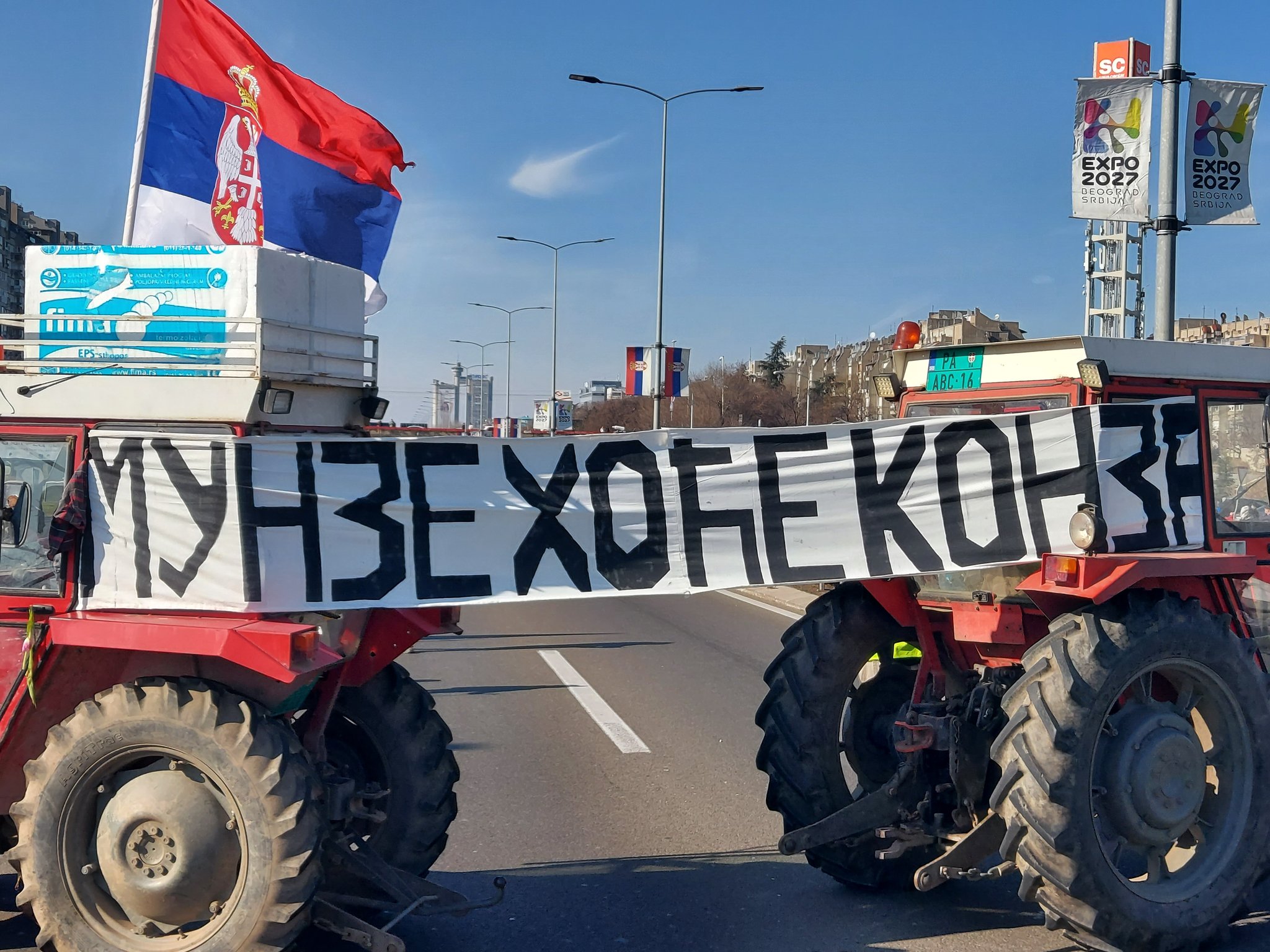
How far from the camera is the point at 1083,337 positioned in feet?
17.0

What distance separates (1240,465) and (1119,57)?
3901cm

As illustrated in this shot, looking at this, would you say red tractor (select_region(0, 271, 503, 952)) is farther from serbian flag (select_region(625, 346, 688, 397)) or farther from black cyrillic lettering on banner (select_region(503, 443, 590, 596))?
serbian flag (select_region(625, 346, 688, 397))

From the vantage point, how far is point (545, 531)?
5062mm

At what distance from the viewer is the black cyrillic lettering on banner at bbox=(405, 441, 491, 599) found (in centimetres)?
489

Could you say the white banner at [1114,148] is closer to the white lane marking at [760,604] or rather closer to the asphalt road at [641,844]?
the asphalt road at [641,844]

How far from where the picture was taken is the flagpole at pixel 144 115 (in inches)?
265

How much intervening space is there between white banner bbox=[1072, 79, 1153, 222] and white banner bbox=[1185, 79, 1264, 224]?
1.41ft

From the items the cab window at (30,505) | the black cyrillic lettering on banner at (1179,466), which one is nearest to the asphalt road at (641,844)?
the cab window at (30,505)

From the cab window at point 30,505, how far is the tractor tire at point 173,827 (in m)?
0.68

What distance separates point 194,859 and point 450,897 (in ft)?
3.52

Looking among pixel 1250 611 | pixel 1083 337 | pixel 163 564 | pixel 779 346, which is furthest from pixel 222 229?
pixel 779 346

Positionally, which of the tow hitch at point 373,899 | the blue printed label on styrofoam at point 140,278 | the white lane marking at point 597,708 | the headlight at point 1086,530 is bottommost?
the white lane marking at point 597,708

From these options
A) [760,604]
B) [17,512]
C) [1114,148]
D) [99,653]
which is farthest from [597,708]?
[760,604]

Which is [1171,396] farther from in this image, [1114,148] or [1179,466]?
[1114,148]
